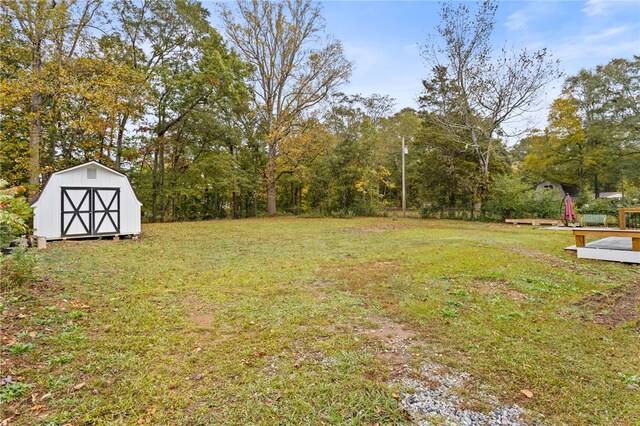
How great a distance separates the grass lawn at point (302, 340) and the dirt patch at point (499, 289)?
16 millimetres

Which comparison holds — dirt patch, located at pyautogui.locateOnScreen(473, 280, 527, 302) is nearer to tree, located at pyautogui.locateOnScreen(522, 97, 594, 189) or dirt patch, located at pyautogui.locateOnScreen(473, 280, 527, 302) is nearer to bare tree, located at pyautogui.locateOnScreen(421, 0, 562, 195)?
bare tree, located at pyautogui.locateOnScreen(421, 0, 562, 195)

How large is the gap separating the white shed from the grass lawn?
13.1 feet

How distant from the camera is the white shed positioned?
855cm

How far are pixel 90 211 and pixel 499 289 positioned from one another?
10796 mm

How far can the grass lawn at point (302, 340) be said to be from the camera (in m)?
2.01

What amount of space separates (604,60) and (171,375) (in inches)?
1192

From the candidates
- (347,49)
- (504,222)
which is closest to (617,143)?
(504,222)

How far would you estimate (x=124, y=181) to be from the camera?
990 centimetres

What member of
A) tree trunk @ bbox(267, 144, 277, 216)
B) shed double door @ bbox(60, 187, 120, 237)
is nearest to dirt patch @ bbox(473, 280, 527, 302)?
shed double door @ bbox(60, 187, 120, 237)

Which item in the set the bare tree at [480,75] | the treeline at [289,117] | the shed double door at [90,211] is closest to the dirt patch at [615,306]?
the shed double door at [90,211]

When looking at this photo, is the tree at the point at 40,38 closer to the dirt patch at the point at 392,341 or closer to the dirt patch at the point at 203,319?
the dirt patch at the point at 203,319

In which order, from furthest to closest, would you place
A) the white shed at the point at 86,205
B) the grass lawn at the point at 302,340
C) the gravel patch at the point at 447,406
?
the white shed at the point at 86,205
the grass lawn at the point at 302,340
the gravel patch at the point at 447,406

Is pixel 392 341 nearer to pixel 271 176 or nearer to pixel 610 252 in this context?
pixel 610 252

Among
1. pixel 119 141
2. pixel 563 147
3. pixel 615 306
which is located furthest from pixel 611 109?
pixel 119 141
